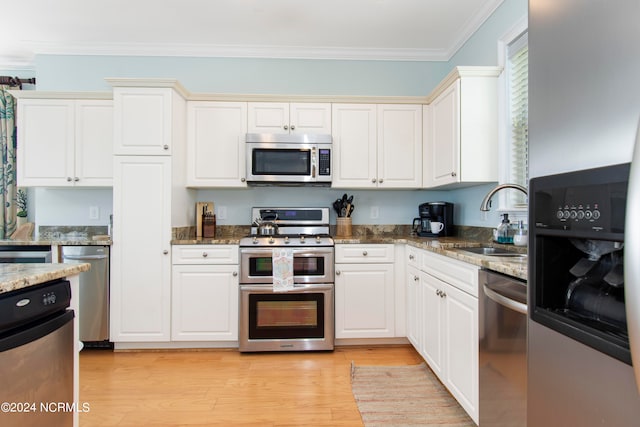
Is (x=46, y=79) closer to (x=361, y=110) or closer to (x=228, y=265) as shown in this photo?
(x=228, y=265)

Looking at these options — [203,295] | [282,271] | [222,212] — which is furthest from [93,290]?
[282,271]

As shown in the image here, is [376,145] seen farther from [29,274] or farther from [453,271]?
[29,274]

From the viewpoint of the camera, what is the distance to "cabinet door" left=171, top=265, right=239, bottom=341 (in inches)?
105

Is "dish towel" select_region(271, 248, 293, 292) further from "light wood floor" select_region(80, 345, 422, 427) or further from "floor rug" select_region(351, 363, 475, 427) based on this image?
"floor rug" select_region(351, 363, 475, 427)

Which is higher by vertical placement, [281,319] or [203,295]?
[203,295]

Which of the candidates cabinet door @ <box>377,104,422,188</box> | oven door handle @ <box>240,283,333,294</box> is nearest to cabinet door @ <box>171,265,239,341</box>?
oven door handle @ <box>240,283,333,294</box>

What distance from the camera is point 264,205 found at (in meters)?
3.27

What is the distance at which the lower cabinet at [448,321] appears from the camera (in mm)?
1616

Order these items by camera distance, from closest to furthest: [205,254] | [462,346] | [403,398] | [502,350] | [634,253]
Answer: [634,253] < [502,350] < [462,346] < [403,398] < [205,254]

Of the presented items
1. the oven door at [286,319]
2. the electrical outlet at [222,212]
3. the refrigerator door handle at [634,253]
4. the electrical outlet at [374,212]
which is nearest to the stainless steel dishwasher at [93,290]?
the electrical outlet at [222,212]

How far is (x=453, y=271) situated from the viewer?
184cm

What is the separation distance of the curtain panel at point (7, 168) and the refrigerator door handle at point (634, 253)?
443 cm

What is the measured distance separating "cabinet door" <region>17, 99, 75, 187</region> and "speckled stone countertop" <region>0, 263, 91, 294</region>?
84.3 inches

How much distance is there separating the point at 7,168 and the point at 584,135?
174 inches
